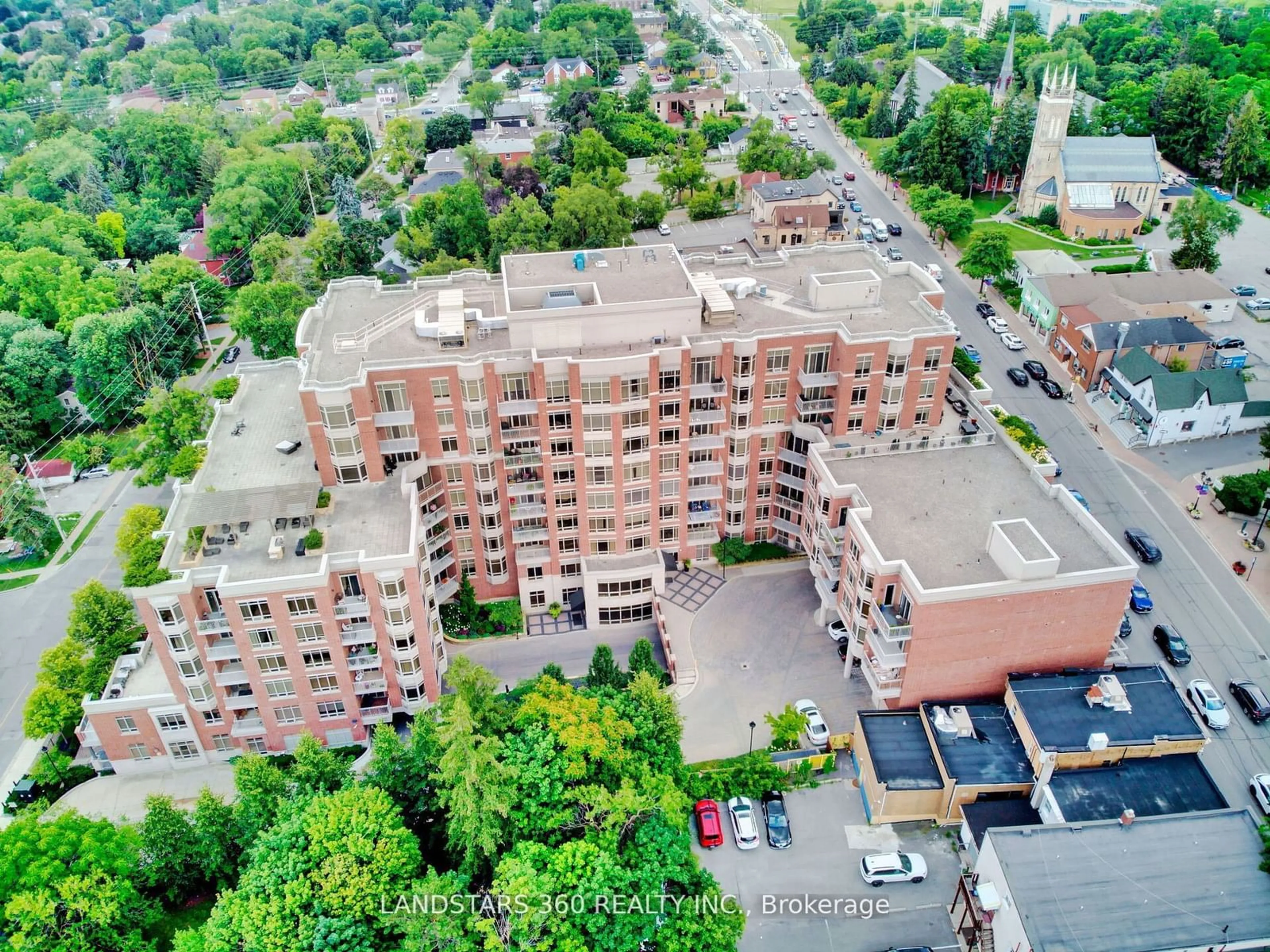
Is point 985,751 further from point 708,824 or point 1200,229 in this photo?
point 1200,229

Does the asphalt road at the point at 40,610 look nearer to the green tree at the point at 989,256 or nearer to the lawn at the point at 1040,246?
the green tree at the point at 989,256

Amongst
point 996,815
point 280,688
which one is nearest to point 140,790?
point 280,688

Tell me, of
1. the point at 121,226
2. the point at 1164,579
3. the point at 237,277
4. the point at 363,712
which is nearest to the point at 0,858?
the point at 363,712

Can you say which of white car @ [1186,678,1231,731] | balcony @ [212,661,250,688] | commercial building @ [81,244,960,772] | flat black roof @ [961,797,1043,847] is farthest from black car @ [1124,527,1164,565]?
balcony @ [212,661,250,688]

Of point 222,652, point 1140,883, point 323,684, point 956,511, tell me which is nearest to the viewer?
point 1140,883

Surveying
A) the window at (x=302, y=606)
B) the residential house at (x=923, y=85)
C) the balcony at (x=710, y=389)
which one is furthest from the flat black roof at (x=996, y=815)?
the residential house at (x=923, y=85)

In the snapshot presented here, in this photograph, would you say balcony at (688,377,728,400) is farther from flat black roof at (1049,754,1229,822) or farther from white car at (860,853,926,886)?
flat black roof at (1049,754,1229,822)
